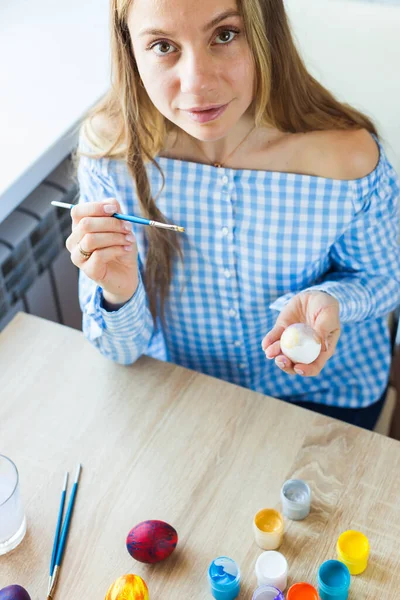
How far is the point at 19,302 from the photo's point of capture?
157cm

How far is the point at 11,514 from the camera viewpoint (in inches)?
35.6

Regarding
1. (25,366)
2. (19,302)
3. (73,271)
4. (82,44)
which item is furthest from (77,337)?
(82,44)

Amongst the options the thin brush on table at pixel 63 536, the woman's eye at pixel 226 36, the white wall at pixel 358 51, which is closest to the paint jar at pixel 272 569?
the thin brush on table at pixel 63 536

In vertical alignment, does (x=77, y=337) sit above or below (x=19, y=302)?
above

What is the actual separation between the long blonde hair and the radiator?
0.34 m

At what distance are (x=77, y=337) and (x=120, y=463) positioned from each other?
0.25 metres

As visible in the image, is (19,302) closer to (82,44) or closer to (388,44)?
(82,44)

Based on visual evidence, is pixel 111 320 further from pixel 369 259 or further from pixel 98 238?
pixel 369 259

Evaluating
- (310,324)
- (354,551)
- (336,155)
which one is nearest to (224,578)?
(354,551)

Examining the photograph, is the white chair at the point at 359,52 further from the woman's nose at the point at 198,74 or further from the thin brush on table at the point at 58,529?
the thin brush on table at the point at 58,529

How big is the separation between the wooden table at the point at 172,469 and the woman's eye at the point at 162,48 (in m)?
0.44

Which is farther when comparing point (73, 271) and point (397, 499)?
point (73, 271)

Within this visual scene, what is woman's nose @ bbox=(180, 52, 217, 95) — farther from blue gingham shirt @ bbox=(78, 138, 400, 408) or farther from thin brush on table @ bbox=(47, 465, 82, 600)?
thin brush on table @ bbox=(47, 465, 82, 600)

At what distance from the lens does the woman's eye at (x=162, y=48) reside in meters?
1.00
